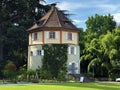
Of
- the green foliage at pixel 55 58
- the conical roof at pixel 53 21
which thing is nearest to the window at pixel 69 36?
the conical roof at pixel 53 21

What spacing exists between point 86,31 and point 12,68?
26.8 meters

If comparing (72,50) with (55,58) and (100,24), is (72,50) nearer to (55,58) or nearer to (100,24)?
(55,58)

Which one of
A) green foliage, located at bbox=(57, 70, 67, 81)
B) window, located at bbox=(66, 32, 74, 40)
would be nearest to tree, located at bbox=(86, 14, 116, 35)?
window, located at bbox=(66, 32, 74, 40)

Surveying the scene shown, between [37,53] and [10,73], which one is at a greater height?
[37,53]

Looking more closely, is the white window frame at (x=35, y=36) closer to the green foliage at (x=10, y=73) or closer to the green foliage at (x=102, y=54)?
the green foliage at (x=10, y=73)

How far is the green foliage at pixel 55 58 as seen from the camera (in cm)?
5950

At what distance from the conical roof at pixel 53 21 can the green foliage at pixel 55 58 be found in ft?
10.7

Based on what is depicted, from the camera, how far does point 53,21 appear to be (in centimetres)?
6322

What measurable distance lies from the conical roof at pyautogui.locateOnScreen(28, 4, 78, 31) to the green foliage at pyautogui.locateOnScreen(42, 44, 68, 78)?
326 cm

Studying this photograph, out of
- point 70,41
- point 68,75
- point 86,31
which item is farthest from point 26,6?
point 86,31

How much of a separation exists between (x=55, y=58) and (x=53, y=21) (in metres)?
6.31

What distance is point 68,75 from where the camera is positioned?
197ft

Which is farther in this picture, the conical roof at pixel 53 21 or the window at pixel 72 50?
the window at pixel 72 50

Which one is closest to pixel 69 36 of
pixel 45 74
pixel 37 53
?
pixel 37 53
